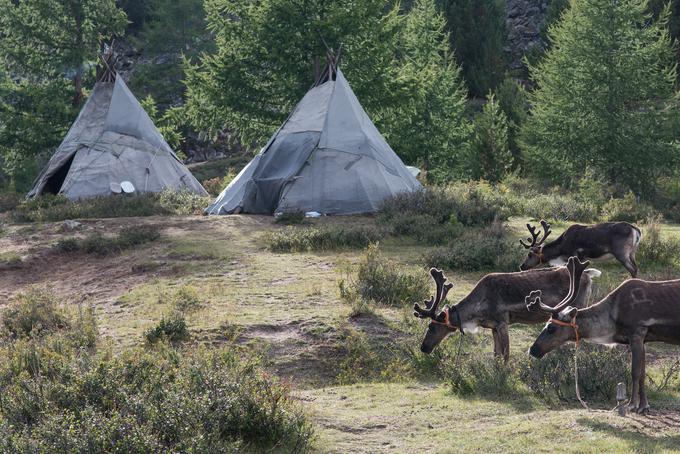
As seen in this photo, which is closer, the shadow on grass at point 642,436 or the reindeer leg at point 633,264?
the shadow on grass at point 642,436

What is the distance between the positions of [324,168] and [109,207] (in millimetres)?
6071

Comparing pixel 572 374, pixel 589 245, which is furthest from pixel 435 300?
pixel 589 245

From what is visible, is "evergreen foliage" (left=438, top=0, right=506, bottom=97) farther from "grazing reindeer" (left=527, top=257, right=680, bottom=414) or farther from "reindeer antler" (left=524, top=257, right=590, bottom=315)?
"grazing reindeer" (left=527, top=257, right=680, bottom=414)

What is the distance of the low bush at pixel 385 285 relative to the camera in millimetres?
14219

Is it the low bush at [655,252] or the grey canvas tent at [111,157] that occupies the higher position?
the grey canvas tent at [111,157]

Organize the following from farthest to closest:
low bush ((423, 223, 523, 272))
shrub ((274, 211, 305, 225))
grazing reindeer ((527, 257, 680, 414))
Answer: shrub ((274, 211, 305, 225)), low bush ((423, 223, 523, 272)), grazing reindeer ((527, 257, 680, 414))

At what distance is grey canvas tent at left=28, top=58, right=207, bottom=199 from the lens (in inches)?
1161

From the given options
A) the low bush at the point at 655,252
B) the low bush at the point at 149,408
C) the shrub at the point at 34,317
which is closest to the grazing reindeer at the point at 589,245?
the low bush at the point at 655,252

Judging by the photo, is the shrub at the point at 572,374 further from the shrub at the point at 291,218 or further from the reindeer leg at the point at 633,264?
the shrub at the point at 291,218

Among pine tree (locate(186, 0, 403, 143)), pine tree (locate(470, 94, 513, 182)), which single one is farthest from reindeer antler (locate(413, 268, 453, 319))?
pine tree (locate(470, 94, 513, 182))

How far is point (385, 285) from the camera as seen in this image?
14.4 metres

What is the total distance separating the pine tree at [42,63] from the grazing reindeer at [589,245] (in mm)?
25594

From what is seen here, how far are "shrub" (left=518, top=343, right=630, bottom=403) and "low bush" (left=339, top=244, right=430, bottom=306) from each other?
3.85 metres

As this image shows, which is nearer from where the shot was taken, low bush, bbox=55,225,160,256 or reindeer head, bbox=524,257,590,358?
reindeer head, bbox=524,257,590,358
